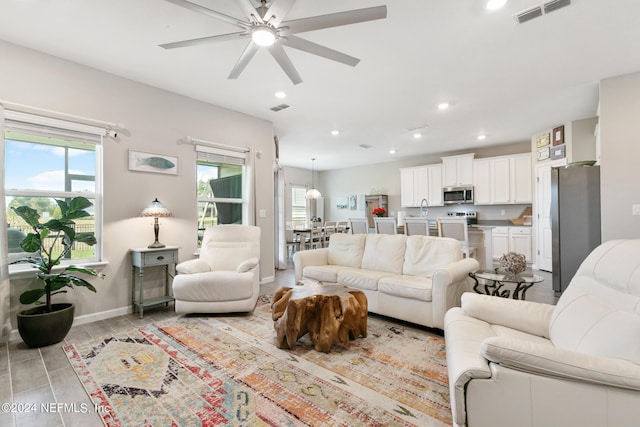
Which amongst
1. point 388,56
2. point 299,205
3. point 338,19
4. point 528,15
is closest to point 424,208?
point 299,205

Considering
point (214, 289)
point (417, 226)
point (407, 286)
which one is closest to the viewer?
point (407, 286)

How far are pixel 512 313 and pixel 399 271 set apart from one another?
66.2 inches

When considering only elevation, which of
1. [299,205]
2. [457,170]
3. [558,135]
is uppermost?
[558,135]

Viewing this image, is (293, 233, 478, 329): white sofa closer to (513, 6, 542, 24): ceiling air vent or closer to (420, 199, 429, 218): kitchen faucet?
(513, 6, 542, 24): ceiling air vent

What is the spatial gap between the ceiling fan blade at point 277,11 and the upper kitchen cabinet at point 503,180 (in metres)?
6.32

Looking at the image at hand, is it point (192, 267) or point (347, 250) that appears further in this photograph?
point (347, 250)

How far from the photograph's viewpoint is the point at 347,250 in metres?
4.09

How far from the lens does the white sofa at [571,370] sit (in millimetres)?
1074

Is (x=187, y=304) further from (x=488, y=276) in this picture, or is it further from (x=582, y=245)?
(x=582, y=245)

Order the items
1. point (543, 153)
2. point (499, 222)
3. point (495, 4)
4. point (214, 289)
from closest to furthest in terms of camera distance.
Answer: point (495, 4) → point (214, 289) → point (543, 153) → point (499, 222)

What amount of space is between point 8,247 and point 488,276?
4.64 meters

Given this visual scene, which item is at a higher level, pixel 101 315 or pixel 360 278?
pixel 360 278

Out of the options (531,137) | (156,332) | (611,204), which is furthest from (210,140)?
(531,137)

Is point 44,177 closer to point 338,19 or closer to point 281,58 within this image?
point 281,58
